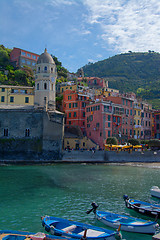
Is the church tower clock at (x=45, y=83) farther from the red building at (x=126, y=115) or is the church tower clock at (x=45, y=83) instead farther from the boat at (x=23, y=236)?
the boat at (x=23, y=236)

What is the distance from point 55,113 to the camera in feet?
187

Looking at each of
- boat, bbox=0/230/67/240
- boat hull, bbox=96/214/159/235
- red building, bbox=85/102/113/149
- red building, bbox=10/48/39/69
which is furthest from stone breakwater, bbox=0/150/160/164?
red building, bbox=10/48/39/69

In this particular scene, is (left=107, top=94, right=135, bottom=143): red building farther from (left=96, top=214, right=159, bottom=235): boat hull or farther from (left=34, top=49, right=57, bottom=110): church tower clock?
(left=96, top=214, right=159, bottom=235): boat hull

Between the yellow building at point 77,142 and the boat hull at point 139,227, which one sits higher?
the yellow building at point 77,142

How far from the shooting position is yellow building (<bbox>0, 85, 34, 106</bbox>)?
211 feet

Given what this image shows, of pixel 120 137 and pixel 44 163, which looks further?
pixel 120 137

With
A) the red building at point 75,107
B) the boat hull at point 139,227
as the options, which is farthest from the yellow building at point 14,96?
A: the boat hull at point 139,227

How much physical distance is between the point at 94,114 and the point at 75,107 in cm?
719

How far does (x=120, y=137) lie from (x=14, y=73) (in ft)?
139

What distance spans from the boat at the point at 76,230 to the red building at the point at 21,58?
83995mm

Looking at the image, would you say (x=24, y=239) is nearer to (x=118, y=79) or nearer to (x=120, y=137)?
(x=120, y=137)

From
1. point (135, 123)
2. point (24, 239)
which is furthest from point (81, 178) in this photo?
point (135, 123)

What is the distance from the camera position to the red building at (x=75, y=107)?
6875cm

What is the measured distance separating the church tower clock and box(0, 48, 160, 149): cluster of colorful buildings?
3.35 feet
